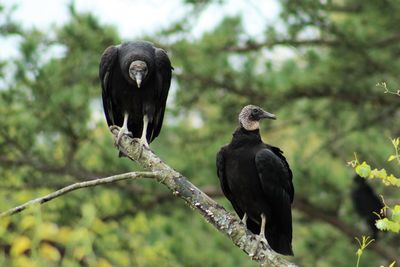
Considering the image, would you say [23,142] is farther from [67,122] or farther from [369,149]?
[369,149]

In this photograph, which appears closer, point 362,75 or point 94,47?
point 94,47

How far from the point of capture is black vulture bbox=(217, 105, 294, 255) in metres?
4.46

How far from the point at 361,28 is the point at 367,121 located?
101cm

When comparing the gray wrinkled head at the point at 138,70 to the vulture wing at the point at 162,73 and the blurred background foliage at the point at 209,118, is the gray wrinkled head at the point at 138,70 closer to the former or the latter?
the vulture wing at the point at 162,73

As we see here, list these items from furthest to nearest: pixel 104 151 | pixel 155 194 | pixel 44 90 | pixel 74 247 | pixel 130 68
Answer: pixel 155 194, pixel 104 151, pixel 44 90, pixel 130 68, pixel 74 247

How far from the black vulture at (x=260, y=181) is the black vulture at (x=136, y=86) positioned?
572 millimetres

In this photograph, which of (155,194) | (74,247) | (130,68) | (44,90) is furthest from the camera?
(155,194)

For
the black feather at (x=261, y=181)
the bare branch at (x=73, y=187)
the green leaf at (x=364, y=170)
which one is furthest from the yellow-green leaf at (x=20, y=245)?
the black feather at (x=261, y=181)

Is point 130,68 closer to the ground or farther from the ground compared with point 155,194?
closer to the ground

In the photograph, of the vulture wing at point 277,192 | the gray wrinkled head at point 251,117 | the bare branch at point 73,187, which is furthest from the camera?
the gray wrinkled head at point 251,117

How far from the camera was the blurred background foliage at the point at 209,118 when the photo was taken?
23.9 ft

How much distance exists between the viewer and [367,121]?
27.4ft

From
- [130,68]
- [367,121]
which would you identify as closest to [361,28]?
[367,121]

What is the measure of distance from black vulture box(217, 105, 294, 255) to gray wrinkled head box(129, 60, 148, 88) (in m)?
0.60
